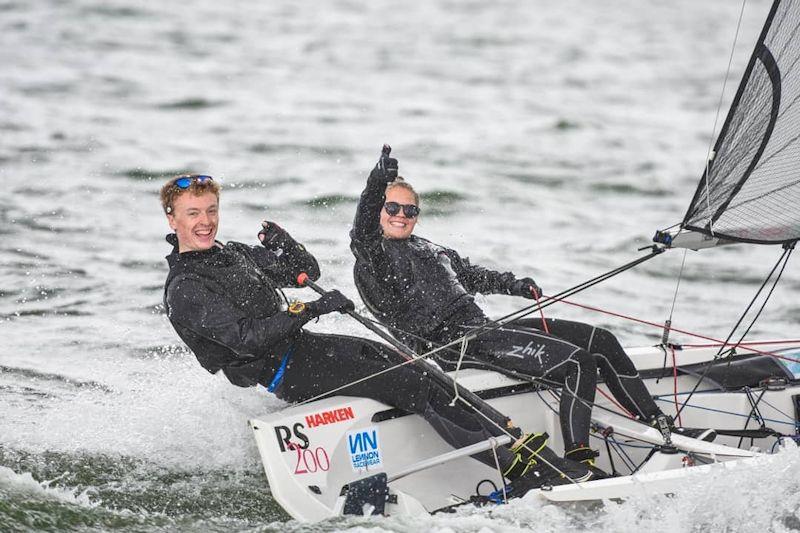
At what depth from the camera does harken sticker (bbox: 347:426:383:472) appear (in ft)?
13.7

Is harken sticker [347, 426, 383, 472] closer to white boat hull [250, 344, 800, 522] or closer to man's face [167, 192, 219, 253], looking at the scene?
white boat hull [250, 344, 800, 522]

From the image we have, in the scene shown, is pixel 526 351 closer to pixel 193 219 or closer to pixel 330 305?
pixel 330 305

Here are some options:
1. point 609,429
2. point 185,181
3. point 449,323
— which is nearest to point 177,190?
point 185,181

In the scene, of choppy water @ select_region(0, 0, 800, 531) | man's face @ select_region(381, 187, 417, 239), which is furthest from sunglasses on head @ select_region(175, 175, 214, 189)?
choppy water @ select_region(0, 0, 800, 531)

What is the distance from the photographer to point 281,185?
10.6 meters

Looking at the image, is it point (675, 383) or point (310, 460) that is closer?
point (310, 460)

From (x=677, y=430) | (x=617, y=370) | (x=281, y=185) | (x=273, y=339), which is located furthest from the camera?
(x=281, y=185)

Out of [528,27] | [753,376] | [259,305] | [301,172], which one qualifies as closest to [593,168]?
[301,172]

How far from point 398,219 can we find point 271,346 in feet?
2.96

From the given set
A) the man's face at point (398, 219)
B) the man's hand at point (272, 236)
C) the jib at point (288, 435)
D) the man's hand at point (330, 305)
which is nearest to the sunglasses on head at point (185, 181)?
the man's hand at point (272, 236)

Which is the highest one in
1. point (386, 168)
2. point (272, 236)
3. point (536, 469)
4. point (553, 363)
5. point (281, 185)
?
point (281, 185)

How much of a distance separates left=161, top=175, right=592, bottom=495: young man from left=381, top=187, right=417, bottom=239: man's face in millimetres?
417

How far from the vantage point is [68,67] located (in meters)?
16.1

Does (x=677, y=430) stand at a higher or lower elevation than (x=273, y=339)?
lower
